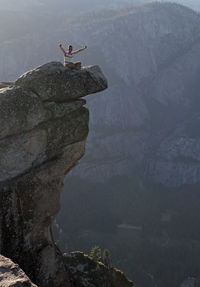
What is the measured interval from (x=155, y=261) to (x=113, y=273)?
378 feet

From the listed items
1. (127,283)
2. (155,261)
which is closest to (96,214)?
(155,261)

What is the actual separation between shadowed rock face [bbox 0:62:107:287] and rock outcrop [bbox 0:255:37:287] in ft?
18.8

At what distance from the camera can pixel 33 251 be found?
61.5ft

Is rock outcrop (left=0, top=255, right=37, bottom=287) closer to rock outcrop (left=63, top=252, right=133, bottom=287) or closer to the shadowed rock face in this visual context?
the shadowed rock face

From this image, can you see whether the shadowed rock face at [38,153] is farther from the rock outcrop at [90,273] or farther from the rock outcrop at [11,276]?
the rock outcrop at [11,276]

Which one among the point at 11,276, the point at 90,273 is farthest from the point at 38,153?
the point at 90,273

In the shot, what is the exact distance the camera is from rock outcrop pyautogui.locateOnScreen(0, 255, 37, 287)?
32.9 feet

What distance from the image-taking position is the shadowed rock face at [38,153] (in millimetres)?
17078

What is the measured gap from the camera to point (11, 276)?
1069cm

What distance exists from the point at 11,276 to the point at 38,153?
8916mm

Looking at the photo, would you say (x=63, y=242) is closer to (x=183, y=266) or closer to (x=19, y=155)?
(x=183, y=266)

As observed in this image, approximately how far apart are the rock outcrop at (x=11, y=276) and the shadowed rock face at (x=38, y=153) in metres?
5.74

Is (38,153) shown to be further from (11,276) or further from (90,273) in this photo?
(90,273)

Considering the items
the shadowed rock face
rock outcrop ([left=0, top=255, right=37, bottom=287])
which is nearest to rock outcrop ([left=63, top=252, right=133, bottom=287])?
the shadowed rock face
